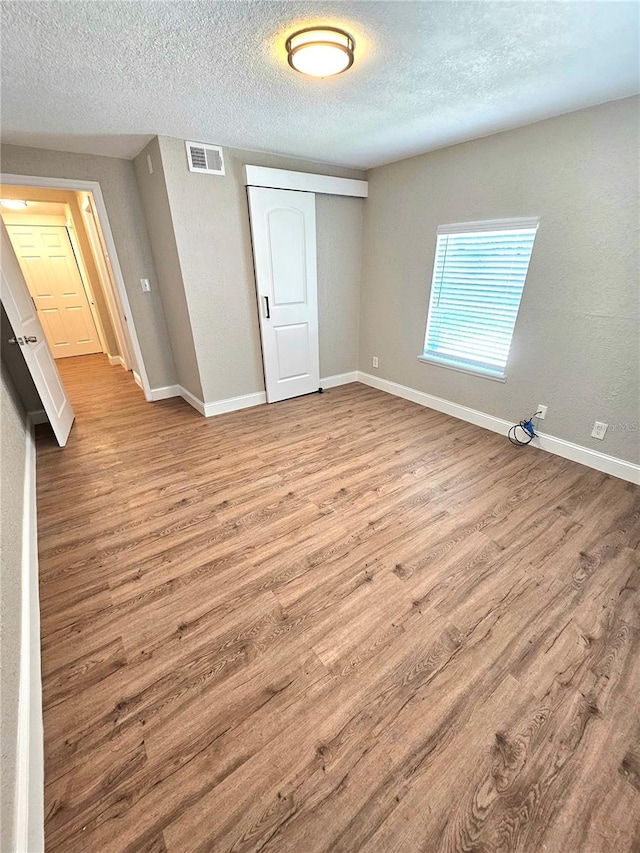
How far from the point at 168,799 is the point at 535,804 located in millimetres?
1120

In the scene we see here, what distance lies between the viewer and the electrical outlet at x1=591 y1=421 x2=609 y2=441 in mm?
2500

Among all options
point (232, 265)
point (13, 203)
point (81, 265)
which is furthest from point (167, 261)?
point (13, 203)

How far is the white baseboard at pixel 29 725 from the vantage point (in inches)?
36.8

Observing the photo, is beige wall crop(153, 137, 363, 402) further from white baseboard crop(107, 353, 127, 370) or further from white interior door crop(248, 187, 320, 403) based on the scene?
white baseboard crop(107, 353, 127, 370)

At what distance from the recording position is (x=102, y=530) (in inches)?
83.3

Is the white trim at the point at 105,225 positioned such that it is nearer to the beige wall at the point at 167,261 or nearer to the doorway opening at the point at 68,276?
the doorway opening at the point at 68,276

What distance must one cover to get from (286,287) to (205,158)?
1227mm

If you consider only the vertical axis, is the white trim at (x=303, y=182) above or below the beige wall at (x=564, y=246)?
above

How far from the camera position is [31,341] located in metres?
2.78

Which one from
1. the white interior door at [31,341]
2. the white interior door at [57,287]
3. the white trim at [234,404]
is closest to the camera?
the white interior door at [31,341]

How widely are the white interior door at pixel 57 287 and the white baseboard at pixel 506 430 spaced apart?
5033mm

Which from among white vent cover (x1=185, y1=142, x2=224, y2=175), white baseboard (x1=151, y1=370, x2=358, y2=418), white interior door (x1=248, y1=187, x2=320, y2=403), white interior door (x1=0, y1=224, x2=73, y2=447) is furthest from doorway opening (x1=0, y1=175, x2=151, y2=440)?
white vent cover (x1=185, y1=142, x2=224, y2=175)

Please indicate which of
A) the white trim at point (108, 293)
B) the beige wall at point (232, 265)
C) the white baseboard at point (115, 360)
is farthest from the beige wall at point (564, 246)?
the white baseboard at point (115, 360)

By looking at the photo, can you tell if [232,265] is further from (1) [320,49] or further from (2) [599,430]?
(2) [599,430]
